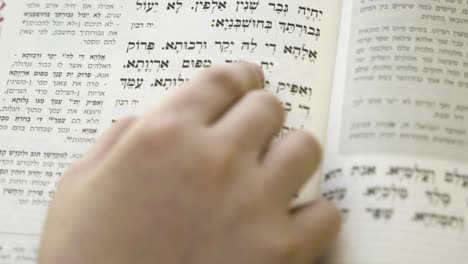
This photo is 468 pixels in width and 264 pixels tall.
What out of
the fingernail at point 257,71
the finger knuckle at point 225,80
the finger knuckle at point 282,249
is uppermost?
the fingernail at point 257,71

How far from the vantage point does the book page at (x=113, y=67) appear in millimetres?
551

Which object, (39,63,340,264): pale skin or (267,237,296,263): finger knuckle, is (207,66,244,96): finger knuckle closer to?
(39,63,340,264): pale skin

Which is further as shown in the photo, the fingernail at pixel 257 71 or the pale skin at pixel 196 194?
the fingernail at pixel 257 71

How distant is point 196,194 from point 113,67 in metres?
0.22

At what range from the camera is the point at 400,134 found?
0.51m

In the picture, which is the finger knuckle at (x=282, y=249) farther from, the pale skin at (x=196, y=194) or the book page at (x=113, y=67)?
the book page at (x=113, y=67)

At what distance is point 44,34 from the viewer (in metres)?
0.62

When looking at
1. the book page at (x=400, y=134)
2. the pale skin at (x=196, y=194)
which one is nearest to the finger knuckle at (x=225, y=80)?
the pale skin at (x=196, y=194)

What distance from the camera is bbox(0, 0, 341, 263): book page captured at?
21.7 inches

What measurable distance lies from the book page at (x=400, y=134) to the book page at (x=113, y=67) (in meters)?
0.03

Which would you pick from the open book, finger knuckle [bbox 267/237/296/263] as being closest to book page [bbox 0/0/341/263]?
the open book

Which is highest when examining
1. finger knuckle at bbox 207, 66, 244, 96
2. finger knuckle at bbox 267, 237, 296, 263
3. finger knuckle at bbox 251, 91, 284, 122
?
finger knuckle at bbox 207, 66, 244, 96

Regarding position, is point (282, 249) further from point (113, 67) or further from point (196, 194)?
point (113, 67)

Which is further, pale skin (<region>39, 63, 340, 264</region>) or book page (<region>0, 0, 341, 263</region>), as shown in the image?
book page (<region>0, 0, 341, 263</region>)
